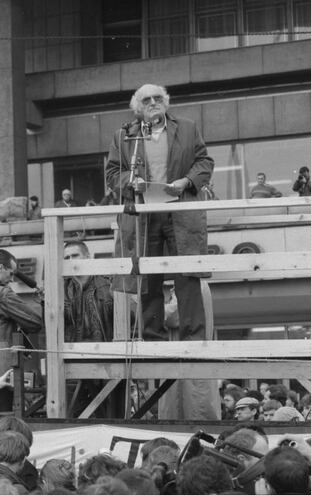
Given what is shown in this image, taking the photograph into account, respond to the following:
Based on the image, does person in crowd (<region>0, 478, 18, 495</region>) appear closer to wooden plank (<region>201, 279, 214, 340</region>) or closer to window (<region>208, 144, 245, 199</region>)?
wooden plank (<region>201, 279, 214, 340</region>)

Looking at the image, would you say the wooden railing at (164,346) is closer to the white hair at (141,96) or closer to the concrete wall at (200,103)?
the white hair at (141,96)

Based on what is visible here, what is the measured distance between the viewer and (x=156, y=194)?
34.0 feet

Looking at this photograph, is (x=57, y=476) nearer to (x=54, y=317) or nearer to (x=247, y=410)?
(x=54, y=317)

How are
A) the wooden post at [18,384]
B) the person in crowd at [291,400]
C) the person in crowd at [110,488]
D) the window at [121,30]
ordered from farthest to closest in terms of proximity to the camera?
the window at [121,30], the person in crowd at [291,400], the wooden post at [18,384], the person in crowd at [110,488]

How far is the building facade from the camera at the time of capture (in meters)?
27.3

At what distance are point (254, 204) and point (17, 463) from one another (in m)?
3.08

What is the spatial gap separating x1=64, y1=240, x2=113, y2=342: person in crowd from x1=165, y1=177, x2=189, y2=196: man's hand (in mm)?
926

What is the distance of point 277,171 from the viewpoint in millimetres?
27000

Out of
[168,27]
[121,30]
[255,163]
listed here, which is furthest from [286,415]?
[121,30]

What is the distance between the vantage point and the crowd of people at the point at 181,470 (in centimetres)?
607

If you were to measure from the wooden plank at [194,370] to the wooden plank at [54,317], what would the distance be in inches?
5.7

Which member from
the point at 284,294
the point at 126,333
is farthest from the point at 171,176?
the point at 284,294

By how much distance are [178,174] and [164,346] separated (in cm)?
140

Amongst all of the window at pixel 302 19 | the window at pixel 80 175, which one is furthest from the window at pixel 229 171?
the window at pixel 302 19
